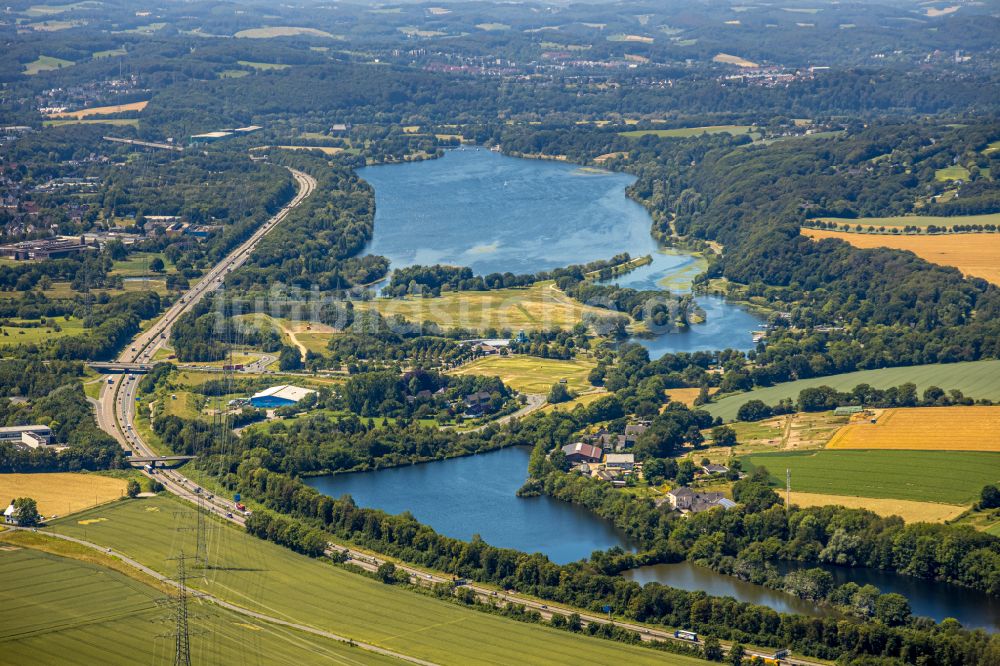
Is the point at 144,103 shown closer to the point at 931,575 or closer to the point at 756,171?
the point at 756,171

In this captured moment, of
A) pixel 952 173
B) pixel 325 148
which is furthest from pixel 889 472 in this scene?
pixel 325 148

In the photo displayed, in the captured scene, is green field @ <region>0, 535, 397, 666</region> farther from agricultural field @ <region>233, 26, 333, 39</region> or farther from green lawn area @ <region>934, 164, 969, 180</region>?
agricultural field @ <region>233, 26, 333, 39</region>

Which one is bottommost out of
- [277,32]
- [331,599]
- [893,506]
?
[331,599]

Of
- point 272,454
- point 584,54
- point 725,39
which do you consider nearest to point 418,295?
point 272,454

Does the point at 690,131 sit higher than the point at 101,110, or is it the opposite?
the point at 690,131

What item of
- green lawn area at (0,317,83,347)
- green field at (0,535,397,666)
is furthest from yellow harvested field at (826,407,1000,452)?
green lawn area at (0,317,83,347)

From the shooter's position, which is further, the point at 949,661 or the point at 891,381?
the point at 891,381

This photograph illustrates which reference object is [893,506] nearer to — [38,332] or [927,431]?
[927,431]
